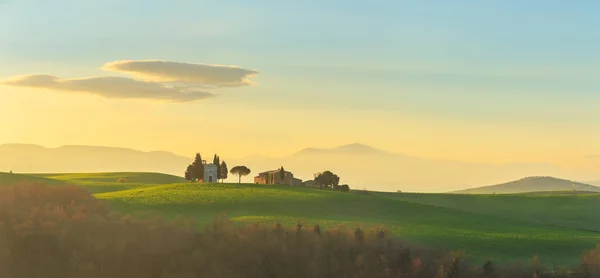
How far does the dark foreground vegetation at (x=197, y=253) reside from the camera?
28016 millimetres

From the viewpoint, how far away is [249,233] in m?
33.1

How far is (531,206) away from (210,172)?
174 feet

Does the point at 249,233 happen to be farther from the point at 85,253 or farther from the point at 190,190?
the point at 190,190

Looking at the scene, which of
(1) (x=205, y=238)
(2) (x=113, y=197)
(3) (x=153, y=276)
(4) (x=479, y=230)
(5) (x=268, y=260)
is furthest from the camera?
(2) (x=113, y=197)

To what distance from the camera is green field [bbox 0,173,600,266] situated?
51.2 m

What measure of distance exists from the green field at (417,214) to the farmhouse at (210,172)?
47.2 ft

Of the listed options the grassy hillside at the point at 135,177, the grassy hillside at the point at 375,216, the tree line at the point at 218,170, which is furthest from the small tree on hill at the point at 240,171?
the grassy hillside at the point at 135,177

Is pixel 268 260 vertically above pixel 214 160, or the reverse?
pixel 214 160

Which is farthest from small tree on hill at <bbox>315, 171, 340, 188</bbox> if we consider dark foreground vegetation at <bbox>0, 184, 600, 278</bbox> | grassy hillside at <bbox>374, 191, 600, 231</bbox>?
dark foreground vegetation at <bbox>0, 184, 600, 278</bbox>

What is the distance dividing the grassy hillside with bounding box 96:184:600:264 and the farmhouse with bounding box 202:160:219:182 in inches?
816

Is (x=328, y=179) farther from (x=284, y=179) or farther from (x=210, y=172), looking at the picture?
(x=210, y=172)

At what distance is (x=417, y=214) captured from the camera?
245 feet

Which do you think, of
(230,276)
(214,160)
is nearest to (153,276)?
(230,276)

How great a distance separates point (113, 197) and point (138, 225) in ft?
152
